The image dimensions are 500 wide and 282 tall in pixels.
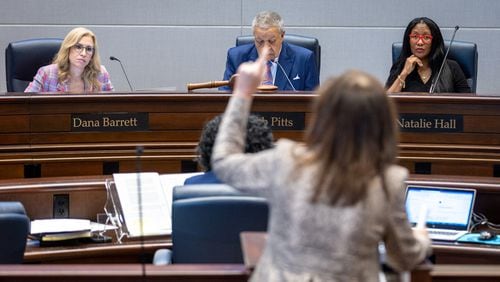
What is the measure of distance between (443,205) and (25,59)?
2944 mm

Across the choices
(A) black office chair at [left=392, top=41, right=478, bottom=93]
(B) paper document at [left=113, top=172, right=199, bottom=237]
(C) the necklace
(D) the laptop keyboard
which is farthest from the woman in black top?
(B) paper document at [left=113, top=172, right=199, bottom=237]

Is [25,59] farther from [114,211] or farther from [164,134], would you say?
[114,211]

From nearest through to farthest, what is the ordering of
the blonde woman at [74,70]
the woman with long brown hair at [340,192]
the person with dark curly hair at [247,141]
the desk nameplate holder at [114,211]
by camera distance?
the woman with long brown hair at [340,192]
the person with dark curly hair at [247,141]
the desk nameplate holder at [114,211]
the blonde woman at [74,70]

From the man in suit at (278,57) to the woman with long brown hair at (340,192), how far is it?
137 inches

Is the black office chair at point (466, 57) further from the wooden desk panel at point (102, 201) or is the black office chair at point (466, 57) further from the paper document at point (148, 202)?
the paper document at point (148, 202)

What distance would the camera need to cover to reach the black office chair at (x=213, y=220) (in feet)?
9.47

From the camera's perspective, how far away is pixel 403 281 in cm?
→ 215

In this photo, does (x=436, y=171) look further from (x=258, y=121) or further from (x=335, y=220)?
(x=335, y=220)

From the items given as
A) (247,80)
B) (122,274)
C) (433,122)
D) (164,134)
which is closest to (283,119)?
(164,134)

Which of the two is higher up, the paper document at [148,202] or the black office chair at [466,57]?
the black office chair at [466,57]

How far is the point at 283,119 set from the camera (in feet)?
15.6

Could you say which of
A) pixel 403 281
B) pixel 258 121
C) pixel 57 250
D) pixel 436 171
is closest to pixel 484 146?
pixel 436 171

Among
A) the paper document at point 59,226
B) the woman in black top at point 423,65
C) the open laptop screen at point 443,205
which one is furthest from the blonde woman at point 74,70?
the open laptop screen at point 443,205

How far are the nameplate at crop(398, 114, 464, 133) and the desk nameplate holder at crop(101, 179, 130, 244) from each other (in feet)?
5.17
